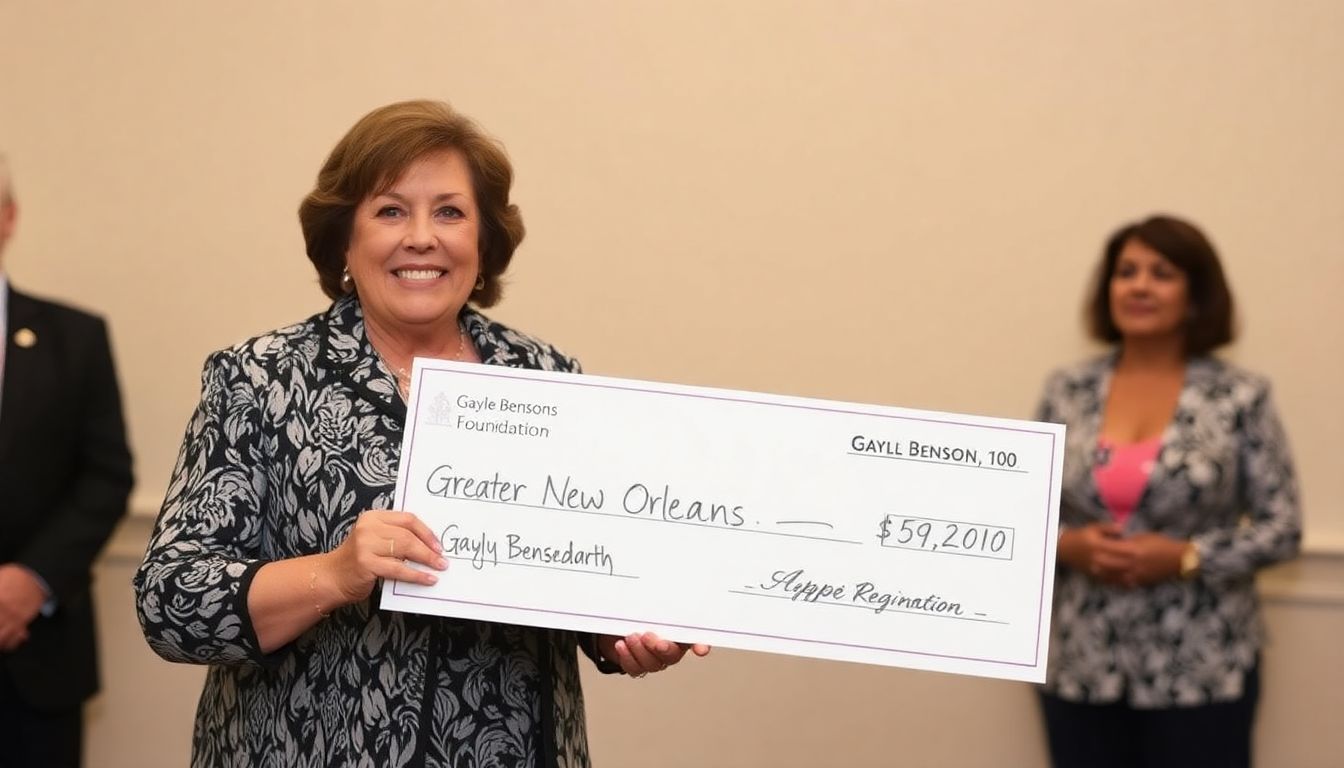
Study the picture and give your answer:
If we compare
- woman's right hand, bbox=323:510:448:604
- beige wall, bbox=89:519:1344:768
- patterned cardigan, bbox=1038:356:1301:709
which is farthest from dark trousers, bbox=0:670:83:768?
patterned cardigan, bbox=1038:356:1301:709

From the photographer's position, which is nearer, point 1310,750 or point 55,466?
point 55,466

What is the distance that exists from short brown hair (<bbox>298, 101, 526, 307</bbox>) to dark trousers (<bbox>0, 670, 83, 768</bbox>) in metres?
1.86

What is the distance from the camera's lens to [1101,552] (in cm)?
318

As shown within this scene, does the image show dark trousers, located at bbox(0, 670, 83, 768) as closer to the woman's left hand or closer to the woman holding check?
the woman holding check

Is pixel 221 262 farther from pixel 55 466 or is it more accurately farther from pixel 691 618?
pixel 691 618

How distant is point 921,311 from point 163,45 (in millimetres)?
2274

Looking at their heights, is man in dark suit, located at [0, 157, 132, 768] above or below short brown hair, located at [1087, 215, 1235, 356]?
below

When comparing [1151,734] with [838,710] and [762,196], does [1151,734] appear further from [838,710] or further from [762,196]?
[762,196]

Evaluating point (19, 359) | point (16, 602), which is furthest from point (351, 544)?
point (19, 359)

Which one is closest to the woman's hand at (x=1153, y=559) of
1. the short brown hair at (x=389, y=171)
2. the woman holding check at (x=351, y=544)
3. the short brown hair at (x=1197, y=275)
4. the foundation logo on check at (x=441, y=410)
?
the short brown hair at (x=1197, y=275)

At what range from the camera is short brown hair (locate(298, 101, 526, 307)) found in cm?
182

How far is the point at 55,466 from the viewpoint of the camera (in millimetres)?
3316

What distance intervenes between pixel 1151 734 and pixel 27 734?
2.61m

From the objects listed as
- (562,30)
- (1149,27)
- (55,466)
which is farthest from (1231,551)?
(55,466)
